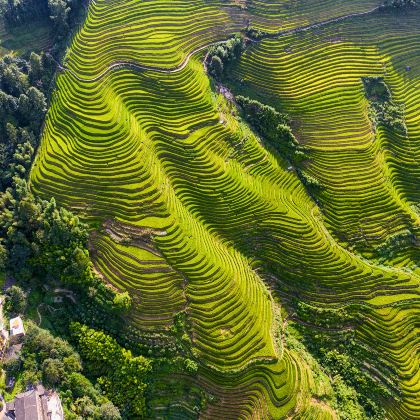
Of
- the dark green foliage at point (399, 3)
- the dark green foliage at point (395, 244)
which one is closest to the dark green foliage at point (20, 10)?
the dark green foliage at point (399, 3)

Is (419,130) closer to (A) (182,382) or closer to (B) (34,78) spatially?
(A) (182,382)

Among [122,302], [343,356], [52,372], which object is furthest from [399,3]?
[52,372]

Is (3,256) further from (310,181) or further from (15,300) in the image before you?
(310,181)

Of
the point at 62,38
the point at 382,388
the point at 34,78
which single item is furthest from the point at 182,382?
the point at 62,38

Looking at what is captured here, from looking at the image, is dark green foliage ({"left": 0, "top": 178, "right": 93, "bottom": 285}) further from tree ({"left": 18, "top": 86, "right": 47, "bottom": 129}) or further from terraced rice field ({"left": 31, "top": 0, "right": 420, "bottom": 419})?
tree ({"left": 18, "top": 86, "right": 47, "bottom": 129})

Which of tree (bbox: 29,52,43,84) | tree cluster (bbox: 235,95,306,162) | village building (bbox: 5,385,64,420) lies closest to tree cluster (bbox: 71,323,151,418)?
village building (bbox: 5,385,64,420)

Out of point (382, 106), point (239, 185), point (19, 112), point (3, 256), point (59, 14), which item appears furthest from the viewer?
point (59, 14)
